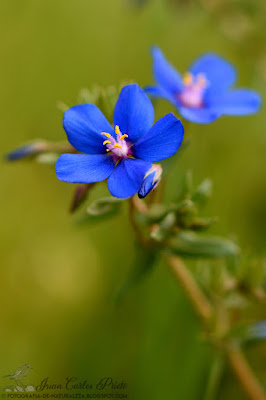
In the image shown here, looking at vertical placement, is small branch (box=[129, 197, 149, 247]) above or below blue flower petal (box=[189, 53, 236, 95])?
below

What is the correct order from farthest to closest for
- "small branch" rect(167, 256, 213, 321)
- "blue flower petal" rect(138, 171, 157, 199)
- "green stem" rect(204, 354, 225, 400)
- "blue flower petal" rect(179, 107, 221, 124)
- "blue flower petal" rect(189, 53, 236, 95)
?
"green stem" rect(204, 354, 225, 400) → "blue flower petal" rect(189, 53, 236, 95) → "small branch" rect(167, 256, 213, 321) → "blue flower petal" rect(179, 107, 221, 124) → "blue flower petal" rect(138, 171, 157, 199)

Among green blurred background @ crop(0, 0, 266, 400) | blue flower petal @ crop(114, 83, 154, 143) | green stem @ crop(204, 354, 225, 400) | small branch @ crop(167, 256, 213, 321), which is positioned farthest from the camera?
green blurred background @ crop(0, 0, 266, 400)

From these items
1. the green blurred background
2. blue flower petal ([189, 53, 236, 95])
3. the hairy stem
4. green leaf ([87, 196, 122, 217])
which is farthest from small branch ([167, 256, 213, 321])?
blue flower petal ([189, 53, 236, 95])

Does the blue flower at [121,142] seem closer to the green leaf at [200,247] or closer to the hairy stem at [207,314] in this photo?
the green leaf at [200,247]

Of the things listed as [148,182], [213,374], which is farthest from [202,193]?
[213,374]

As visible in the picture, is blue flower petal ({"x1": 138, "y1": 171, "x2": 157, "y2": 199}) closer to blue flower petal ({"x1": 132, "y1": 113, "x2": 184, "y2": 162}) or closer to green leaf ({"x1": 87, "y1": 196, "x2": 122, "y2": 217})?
blue flower petal ({"x1": 132, "y1": 113, "x2": 184, "y2": 162})

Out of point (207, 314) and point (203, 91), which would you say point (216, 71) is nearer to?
point (203, 91)

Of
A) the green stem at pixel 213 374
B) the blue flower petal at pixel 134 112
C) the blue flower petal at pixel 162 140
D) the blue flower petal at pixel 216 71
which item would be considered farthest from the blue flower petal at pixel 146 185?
the green stem at pixel 213 374

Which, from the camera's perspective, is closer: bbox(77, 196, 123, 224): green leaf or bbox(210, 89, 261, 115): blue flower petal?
bbox(77, 196, 123, 224): green leaf
